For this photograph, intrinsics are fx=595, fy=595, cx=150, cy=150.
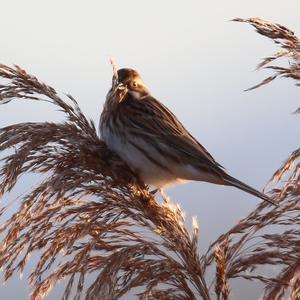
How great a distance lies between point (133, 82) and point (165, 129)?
0.56m

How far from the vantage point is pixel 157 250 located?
7.43 ft

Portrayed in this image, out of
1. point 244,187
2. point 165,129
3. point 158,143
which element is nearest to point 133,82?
point 165,129

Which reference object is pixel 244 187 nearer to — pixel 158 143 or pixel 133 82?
pixel 158 143

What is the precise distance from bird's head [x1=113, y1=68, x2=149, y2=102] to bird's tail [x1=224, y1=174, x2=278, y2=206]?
91 cm

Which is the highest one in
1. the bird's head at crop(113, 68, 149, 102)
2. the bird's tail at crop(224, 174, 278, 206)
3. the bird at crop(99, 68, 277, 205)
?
the bird's head at crop(113, 68, 149, 102)

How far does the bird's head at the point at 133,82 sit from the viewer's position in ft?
12.8

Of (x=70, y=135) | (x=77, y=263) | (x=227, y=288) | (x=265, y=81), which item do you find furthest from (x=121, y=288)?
(x=265, y=81)

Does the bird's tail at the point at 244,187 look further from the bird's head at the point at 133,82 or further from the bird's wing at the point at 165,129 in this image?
the bird's head at the point at 133,82

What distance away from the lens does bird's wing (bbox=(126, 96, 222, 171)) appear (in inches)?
135

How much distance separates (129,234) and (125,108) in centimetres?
144

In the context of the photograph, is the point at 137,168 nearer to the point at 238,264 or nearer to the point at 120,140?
the point at 120,140

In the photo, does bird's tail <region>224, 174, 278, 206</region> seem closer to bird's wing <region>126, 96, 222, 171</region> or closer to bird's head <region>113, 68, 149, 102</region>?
bird's wing <region>126, 96, 222, 171</region>

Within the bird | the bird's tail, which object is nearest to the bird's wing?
the bird

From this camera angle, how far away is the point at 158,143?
3461mm
